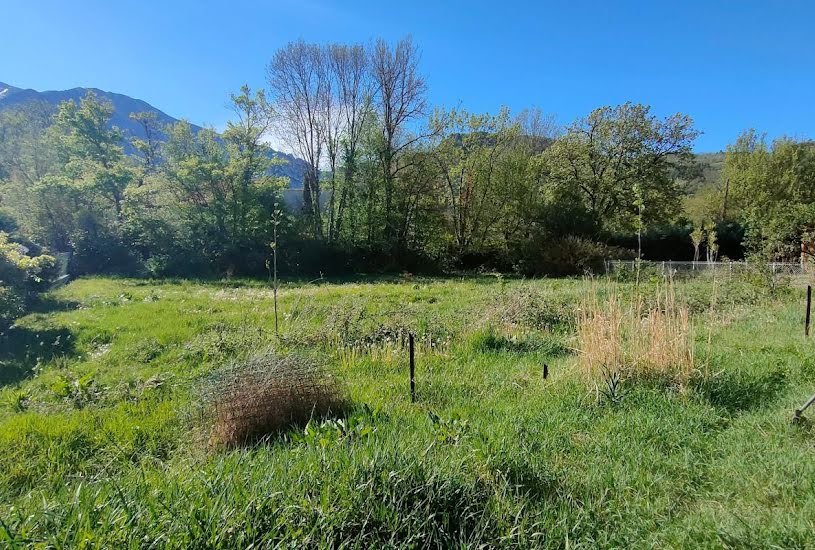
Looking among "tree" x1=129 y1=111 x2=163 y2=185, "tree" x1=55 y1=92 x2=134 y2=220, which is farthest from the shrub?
"tree" x1=129 y1=111 x2=163 y2=185

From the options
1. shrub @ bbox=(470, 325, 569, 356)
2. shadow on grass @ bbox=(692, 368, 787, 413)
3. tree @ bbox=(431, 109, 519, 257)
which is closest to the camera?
shadow on grass @ bbox=(692, 368, 787, 413)

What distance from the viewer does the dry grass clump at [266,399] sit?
3.27 meters

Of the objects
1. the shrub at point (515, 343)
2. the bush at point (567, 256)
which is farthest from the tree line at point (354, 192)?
the shrub at point (515, 343)

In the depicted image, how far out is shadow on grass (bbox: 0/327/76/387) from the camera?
5.96m

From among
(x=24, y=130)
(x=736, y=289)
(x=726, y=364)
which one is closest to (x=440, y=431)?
(x=726, y=364)

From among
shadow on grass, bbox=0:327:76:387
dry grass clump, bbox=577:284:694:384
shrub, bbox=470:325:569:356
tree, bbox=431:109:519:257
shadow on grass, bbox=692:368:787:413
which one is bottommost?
shadow on grass, bbox=0:327:76:387

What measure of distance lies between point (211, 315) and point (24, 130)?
34.3 m

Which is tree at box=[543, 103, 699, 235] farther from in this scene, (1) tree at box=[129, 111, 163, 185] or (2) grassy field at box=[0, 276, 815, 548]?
(1) tree at box=[129, 111, 163, 185]

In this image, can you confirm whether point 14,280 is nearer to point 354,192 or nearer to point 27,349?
point 27,349

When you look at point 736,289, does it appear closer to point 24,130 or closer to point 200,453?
point 200,453

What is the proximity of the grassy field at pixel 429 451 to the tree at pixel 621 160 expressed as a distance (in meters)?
18.6

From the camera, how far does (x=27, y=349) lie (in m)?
6.96

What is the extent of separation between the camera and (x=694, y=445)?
2.97 metres

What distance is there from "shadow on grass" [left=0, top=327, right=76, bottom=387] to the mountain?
14800 mm
